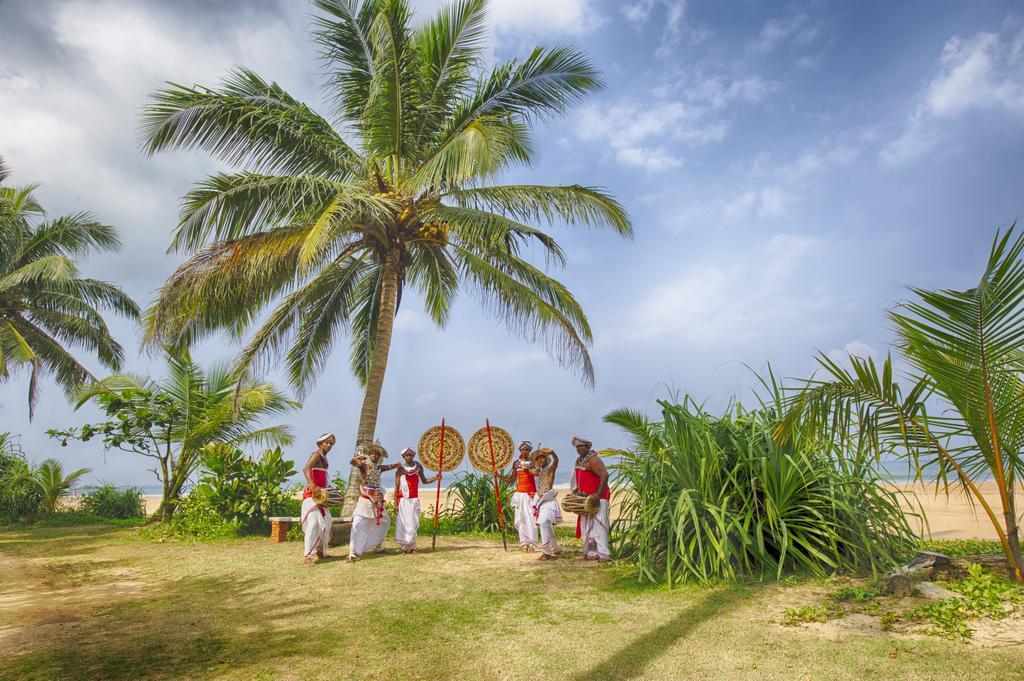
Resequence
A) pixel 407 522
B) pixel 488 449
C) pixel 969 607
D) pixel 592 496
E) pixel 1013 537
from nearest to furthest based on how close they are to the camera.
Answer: pixel 969 607 < pixel 1013 537 < pixel 592 496 < pixel 407 522 < pixel 488 449

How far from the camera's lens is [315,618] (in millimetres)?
5430

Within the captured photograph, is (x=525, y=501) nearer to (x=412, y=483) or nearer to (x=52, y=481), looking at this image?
(x=412, y=483)

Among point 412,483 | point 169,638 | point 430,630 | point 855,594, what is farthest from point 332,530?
point 855,594

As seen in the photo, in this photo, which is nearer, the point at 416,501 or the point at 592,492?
the point at 592,492

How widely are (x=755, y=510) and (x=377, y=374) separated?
7.26 meters

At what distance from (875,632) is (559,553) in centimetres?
472

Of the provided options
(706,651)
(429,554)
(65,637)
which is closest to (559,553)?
(429,554)

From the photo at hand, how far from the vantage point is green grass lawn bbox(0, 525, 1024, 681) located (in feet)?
13.2

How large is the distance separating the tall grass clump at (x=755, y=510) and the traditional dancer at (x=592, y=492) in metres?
1.01

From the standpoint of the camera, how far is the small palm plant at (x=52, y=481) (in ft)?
55.6

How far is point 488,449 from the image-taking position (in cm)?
1045

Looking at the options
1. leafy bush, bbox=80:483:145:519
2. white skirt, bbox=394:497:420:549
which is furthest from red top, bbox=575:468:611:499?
leafy bush, bbox=80:483:145:519

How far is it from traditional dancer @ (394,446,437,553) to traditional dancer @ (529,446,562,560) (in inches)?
64.3

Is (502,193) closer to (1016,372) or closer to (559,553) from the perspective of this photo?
(559,553)
